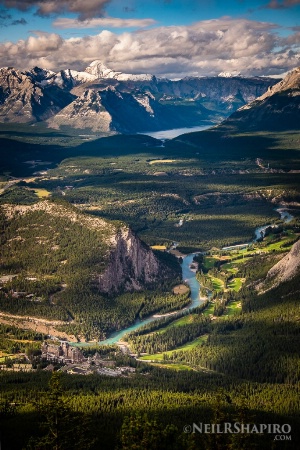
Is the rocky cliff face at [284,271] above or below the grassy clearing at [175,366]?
above

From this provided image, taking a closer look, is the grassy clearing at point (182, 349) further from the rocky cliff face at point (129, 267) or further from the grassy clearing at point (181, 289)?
the rocky cliff face at point (129, 267)

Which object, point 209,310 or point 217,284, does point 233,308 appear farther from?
point 217,284

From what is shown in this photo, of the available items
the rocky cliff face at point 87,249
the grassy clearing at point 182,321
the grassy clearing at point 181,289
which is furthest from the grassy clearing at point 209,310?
the rocky cliff face at point 87,249

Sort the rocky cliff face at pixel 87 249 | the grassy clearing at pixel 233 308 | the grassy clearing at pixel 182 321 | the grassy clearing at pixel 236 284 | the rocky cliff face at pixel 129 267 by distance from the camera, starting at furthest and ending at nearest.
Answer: the grassy clearing at pixel 236 284 → the rocky cliff face at pixel 87 249 → the rocky cliff face at pixel 129 267 → the grassy clearing at pixel 233 308 → the grassy clearing at pixel 182 321

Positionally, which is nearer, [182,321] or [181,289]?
[182,321]

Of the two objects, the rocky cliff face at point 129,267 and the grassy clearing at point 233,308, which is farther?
the rocky cliff face at point 129,267

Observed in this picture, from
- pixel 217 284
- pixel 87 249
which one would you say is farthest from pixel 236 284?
pixel 87 249

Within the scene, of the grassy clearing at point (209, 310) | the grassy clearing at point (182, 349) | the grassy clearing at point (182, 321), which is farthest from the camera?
the grassy clearing at point (209, 310)

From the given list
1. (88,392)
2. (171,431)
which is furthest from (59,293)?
(171,431)
